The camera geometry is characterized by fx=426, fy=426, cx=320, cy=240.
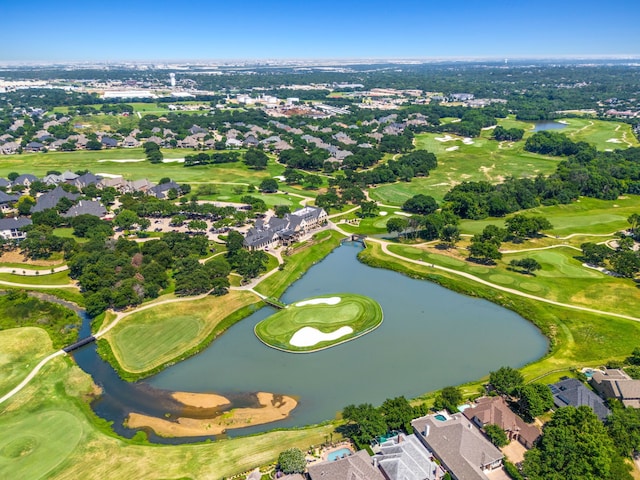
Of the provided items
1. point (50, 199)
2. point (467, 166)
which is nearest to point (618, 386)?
point (50, 199)

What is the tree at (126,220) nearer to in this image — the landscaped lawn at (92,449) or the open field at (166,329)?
the open field at (166,329)

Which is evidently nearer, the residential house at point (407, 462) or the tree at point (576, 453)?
the tree at point (576, 453)

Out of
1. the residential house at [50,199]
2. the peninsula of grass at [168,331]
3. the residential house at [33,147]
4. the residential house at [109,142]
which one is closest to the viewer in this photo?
the peninsula of grass at [168,331]

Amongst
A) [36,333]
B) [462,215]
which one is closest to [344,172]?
[462,215]

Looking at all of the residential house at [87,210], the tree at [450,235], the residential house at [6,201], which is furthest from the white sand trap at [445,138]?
the residential house at [6,201]

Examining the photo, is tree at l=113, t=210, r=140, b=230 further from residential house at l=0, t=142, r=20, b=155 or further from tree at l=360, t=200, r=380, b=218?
residential house at l=0, t=142, r=20, b=155

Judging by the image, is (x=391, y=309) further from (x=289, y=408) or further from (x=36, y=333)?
(x=36, y=333)

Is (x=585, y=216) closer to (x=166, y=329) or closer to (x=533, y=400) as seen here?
(x=533, y=400)
